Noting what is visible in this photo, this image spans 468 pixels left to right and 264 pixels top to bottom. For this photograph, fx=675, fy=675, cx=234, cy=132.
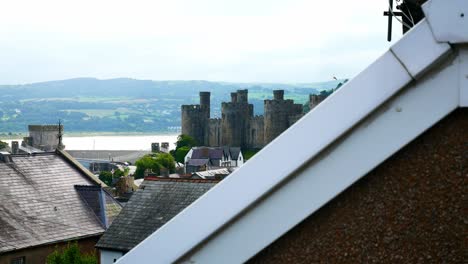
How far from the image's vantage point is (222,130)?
86625 mm

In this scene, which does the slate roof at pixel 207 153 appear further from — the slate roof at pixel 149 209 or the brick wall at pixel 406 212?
the brick wall at pixel 406 212

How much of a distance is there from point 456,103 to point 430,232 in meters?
0.36

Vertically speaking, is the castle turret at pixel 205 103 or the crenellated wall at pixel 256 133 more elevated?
the castle turret at pixel 205 103

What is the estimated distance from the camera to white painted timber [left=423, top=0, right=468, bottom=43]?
1.74 m

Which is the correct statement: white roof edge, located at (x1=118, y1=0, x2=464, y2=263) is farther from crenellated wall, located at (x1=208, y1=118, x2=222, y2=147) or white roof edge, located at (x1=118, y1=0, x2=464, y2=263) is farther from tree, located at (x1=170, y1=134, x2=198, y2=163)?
crenellated wall, located at (x1=208, y1=118, x2=222, y2=147)

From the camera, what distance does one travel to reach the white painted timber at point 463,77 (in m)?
1.80

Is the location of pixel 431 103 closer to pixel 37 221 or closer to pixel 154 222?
pixel 154 222

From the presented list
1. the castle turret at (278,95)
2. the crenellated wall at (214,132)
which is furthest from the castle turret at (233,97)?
the castle turret at (278,95)

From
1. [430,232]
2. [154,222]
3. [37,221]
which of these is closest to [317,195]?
[430,232]

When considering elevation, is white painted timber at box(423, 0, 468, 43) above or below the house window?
above

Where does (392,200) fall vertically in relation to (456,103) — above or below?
below

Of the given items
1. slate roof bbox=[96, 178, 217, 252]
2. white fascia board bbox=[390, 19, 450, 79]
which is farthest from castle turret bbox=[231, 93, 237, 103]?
white fascia board bbox=[390, 19, 450, 79]

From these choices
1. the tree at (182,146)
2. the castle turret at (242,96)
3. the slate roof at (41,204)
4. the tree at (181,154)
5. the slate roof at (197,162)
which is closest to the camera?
the slate roof at (41,204)

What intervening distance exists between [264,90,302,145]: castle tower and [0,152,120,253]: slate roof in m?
55.6
